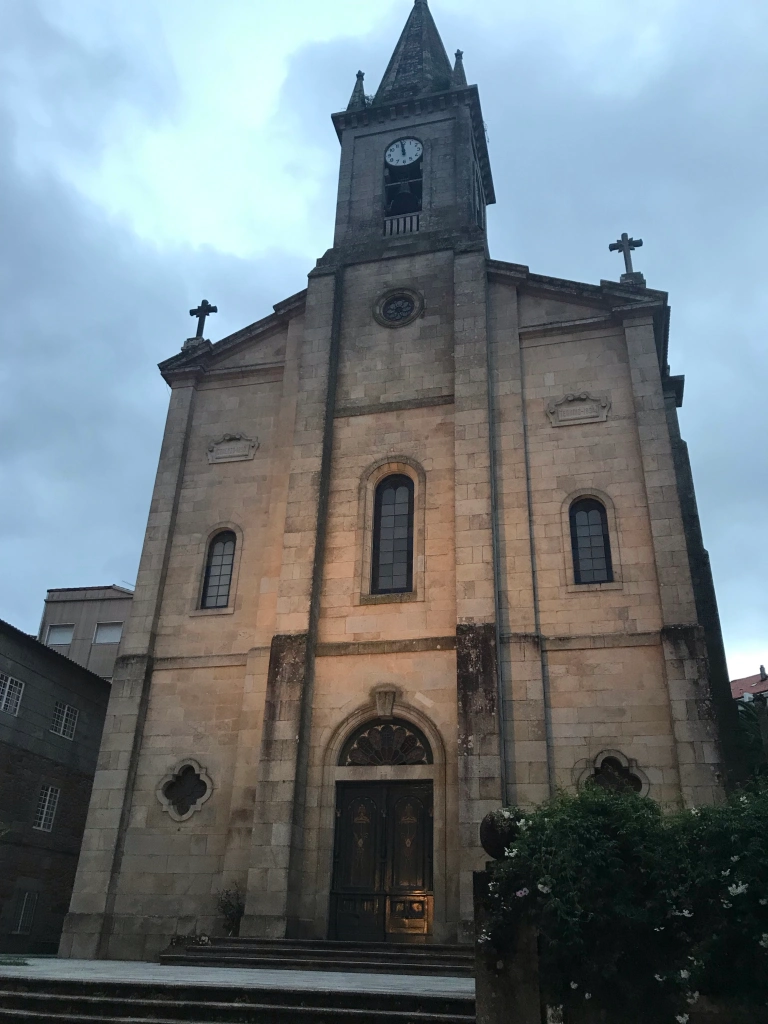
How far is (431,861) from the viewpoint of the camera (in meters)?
15.2

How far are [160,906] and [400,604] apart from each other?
293 inches

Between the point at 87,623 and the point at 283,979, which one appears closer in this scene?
the point at 283,979

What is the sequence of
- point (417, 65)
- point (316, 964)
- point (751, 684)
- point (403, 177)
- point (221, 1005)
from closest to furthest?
point (221, 1005) → point (316, 964) → point (403, 177) → point (417, 65) → point (751, 684)

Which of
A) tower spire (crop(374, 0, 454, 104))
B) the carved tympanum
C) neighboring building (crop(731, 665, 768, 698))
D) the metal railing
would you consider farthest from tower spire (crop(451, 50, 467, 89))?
neighboring building (crop(731, 665, 768, 698))

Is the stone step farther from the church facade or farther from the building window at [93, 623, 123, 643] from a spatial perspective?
the building window at [93, 623, 123, 643]

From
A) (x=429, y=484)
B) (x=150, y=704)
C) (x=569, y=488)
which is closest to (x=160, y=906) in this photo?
(x=150, y=704)

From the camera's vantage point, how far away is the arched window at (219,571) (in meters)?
19.2

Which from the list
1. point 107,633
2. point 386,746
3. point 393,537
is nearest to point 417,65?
point 393,537

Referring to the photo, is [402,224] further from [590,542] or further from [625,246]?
[590,542]

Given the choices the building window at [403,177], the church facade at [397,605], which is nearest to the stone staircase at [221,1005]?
the church facade at [397,605]

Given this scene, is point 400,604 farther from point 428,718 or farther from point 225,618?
point 225,618

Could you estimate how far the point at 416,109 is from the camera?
2475cm

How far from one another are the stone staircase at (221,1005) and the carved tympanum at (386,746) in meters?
7.14

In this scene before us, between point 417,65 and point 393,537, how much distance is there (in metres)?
18.4
